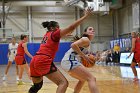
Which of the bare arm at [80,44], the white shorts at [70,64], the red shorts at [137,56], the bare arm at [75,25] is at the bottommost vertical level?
the red shorts at [137,56]

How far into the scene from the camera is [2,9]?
106 feet

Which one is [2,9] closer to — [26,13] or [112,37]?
[26,13]

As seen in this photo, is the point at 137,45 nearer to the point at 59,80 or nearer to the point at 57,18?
the point at 59,80

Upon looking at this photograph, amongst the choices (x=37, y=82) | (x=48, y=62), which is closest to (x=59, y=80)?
(x=48, y=62)

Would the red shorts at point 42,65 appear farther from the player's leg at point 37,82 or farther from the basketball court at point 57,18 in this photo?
the basketball court at point 57,18

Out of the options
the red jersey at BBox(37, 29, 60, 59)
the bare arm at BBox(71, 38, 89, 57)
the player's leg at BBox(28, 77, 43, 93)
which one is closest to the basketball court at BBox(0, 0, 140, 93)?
the bare arm at BBox(71, 38, 89, 57)

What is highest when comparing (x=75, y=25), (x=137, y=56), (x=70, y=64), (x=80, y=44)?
(x=75, y=25)

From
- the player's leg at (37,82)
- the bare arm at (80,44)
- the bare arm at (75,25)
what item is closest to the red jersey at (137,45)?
the bare arm at (80,44)

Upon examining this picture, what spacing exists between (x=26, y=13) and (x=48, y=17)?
8.22 feet

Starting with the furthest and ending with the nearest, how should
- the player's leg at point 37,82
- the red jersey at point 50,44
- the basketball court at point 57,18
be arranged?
the basketball court at point 57,18
the player's leg at point 37,82
the red jersey at point 50,44

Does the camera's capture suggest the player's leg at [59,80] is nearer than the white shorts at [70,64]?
Yes

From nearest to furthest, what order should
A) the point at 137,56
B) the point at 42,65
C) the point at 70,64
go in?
1. the point at 42,65
2. the point at 70,64
3. the point at 137,56

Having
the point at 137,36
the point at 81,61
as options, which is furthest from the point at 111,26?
the point at 81,61

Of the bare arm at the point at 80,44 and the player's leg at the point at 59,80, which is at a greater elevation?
the bare arm at the point at 80,44
